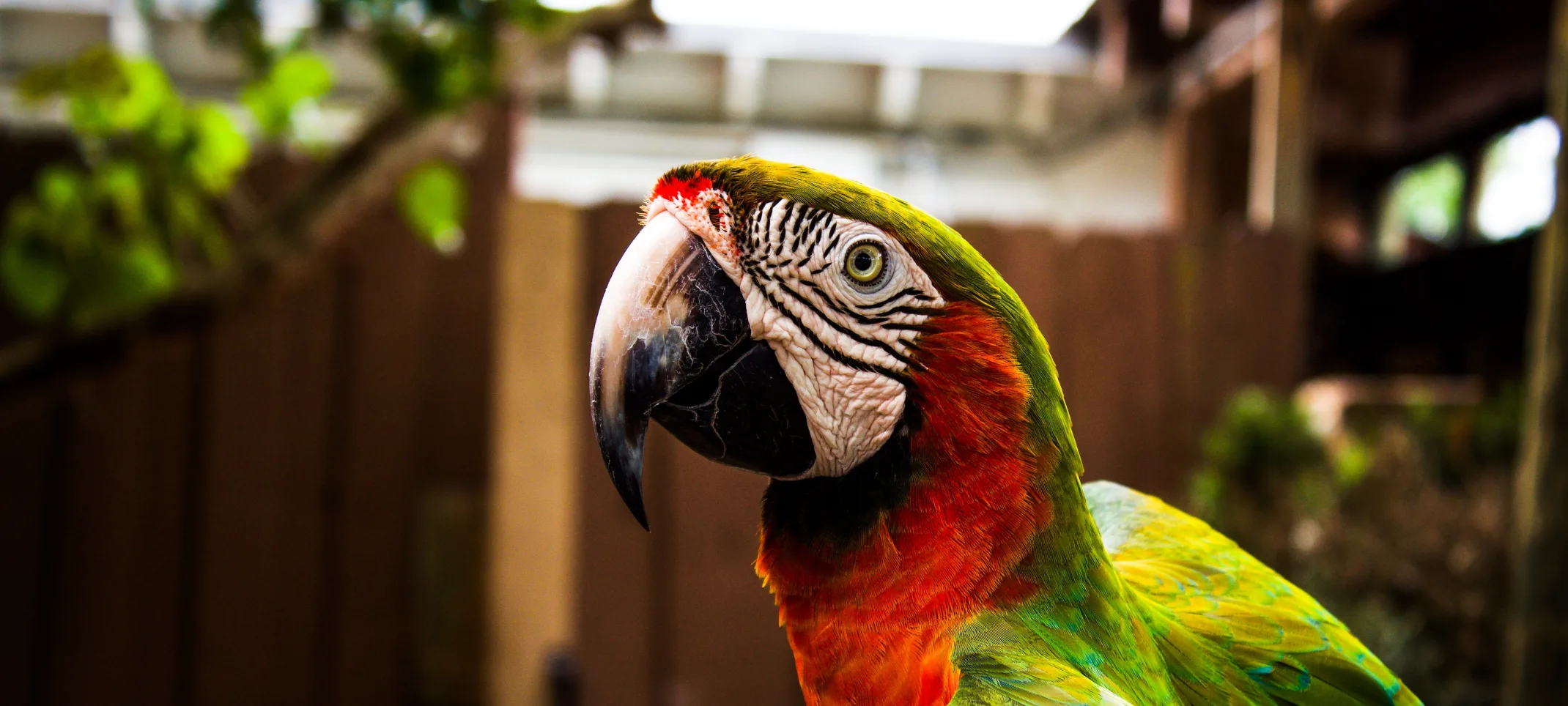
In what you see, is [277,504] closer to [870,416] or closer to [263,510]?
[263,510]

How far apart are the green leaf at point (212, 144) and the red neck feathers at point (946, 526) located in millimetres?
1462

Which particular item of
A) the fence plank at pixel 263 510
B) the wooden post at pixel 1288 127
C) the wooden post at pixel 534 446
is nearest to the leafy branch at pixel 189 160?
the fence plank at pixel 263 510

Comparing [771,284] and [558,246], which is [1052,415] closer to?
[771,284]

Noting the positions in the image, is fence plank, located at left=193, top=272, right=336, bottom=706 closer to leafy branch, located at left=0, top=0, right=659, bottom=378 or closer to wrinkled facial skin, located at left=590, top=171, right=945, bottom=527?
leafy branch, located at left=0, top=0, right=659, bottom=378

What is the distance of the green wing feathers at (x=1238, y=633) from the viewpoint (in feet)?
3.47

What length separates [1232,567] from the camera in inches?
48.4

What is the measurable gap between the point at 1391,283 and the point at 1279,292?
4010 millimetres

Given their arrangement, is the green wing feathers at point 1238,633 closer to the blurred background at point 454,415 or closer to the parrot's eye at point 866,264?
the parrot's eye at point 866,264

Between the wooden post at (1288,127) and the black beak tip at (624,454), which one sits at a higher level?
the wooden post at (1288,127)

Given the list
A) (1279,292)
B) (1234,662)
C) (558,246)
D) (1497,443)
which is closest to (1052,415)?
(1234,662)

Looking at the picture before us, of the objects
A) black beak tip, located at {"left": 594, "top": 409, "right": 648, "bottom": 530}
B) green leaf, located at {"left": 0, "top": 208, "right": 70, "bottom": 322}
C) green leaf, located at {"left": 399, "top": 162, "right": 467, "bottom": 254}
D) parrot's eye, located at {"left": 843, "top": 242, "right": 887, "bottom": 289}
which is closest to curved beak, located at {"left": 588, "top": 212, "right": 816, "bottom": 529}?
→ black beak tip, located at {"left": 594, "top": 409, "right": 648, "bottom": 530}

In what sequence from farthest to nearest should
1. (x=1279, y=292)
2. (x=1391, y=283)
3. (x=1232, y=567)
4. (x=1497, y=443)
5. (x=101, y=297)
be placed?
(x=1391, y=283) → (x=1497, y=443) → (x=1279, y=292) → (x=101, y=297) → (x=1232, y=567)

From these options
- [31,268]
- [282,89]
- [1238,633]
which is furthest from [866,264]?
[31,268]

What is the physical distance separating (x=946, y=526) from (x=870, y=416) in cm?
14
